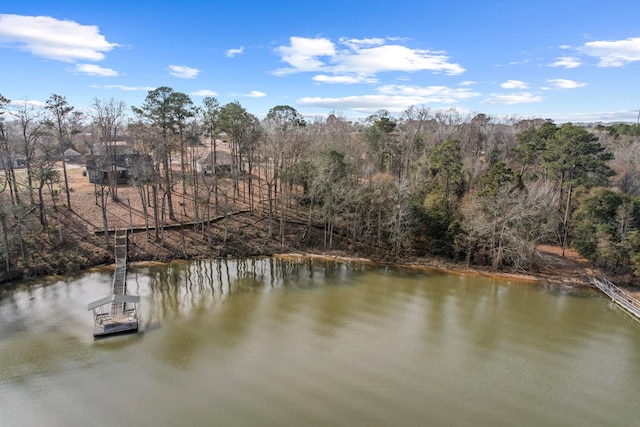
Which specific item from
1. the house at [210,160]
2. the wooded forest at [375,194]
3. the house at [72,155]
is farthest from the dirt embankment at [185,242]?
the house at [72,155]

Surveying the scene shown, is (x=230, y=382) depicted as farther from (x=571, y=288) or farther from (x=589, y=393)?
(x=571, y=288)

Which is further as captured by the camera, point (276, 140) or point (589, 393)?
point (276, 140)

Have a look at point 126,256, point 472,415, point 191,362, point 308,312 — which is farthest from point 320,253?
point 472,415

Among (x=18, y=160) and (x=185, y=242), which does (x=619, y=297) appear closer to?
(x=185, y=242)

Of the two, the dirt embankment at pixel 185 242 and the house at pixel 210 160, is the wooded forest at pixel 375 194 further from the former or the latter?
the house at pixel 210 160

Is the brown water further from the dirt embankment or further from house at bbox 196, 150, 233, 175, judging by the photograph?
house at bbox 196, 150, 233, 175
